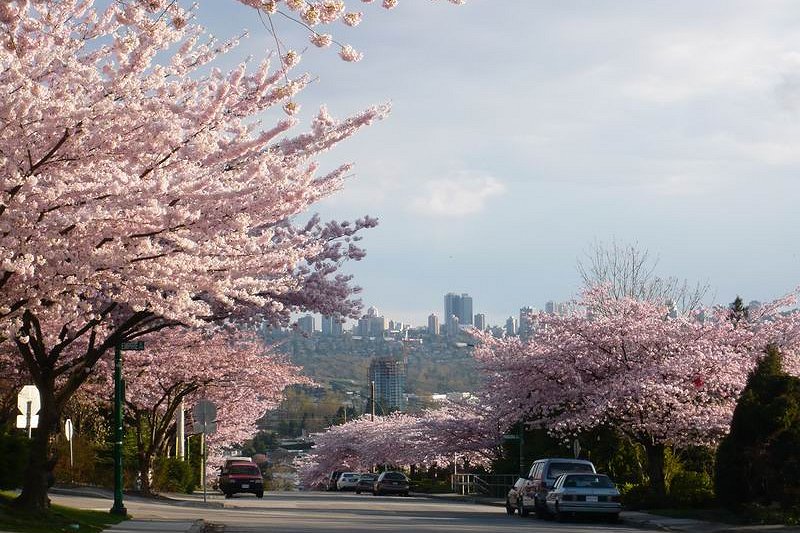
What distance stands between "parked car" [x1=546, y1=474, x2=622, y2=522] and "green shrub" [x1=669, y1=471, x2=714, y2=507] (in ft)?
15.8

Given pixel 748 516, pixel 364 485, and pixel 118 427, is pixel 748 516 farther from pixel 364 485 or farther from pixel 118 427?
pixel 364 485

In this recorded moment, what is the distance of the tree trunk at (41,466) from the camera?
75.0 ft

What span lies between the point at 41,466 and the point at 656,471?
63.9ft

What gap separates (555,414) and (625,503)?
568cm

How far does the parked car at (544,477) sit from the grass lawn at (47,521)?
11518 millimetres

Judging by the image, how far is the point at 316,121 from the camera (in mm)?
19750

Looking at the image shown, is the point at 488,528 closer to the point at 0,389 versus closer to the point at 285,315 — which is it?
the point at 285,315

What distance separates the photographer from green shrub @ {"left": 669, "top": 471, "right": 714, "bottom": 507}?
33625 millimetres

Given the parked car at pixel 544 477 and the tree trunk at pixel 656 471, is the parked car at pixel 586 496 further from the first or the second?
the tree trunk at pixel 656 471

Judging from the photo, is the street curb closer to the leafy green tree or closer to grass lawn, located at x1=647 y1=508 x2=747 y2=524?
grass lawn, located at x1=647 y1=508 x2=747 y2=524

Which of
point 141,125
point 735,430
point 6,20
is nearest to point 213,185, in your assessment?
point 141,125

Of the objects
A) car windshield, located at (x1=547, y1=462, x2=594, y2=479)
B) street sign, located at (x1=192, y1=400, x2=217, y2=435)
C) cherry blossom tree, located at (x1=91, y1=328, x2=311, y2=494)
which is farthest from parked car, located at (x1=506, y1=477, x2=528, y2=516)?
cherry blossom tree, located at (x1=91, y1=328, x2=311, y2=494)

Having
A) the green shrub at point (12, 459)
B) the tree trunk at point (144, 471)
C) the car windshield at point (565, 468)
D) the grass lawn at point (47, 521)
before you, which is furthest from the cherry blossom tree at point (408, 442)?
the green shrub at point (12, 459)

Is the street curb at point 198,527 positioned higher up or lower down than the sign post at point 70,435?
lower down
